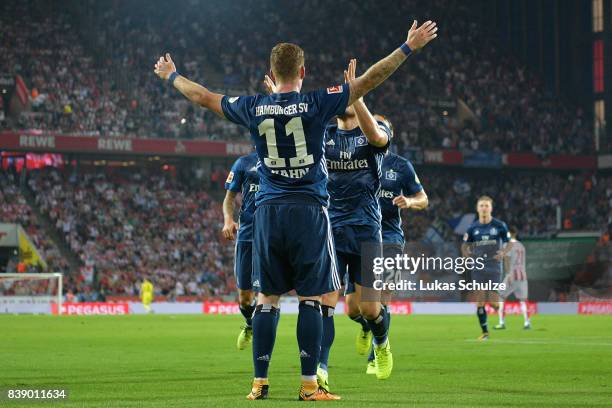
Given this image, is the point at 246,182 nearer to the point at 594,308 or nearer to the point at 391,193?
the point at 391,193

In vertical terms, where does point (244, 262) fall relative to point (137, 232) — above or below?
below

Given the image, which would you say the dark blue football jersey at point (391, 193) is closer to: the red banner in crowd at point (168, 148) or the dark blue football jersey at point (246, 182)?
the dark blue football jersey at point (246, 182)

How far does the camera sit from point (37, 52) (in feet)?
163

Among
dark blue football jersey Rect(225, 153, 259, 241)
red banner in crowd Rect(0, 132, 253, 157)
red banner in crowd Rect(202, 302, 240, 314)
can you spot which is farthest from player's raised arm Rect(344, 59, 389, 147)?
red banner in crowd Rect(0, 132, 253, 157)

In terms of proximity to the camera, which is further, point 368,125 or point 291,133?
point 368,125

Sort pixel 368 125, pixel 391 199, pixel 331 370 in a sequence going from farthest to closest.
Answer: pixel 391 199 < pixel 331 370 < pixel 368 125

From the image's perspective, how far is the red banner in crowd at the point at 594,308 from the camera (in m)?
39.0

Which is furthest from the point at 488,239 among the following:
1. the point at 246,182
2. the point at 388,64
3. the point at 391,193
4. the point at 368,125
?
the point at 388,64

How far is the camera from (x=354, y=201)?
441 inches

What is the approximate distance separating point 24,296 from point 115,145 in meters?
11.4

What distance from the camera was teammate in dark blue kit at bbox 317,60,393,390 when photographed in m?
11.0

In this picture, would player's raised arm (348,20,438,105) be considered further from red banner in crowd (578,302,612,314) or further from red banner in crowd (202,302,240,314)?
red banner in crowd (202,302,240,314)

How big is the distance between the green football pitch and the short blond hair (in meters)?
2.47
